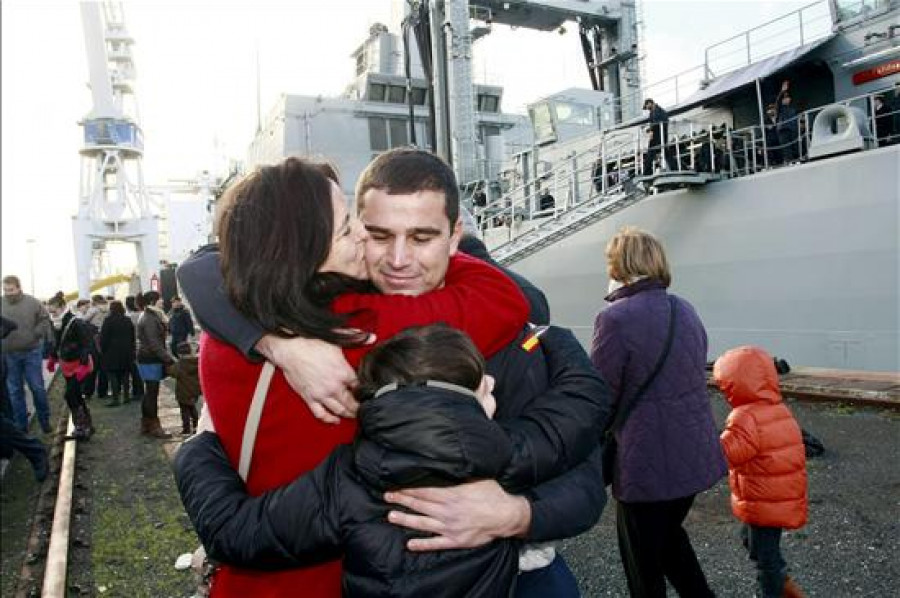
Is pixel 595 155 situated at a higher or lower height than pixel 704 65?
lower

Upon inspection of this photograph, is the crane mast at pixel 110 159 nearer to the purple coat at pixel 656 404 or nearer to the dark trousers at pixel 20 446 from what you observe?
the dark trousers at pixel 20 446

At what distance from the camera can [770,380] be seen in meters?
2.95

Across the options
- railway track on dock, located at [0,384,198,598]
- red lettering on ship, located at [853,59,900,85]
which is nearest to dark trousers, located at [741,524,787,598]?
railway track on dock, located at [0,384,198,598]

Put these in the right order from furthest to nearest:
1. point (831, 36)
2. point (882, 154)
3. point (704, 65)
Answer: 1. point (704, 65)
2. point (831, 36)
3. point (882, 154)

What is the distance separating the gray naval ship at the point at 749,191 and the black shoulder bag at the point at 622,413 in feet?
26.0

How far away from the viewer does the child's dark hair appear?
1191 mm

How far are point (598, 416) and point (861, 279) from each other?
379 inches

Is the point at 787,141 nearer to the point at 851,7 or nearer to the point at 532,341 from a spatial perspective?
the point at 851,7

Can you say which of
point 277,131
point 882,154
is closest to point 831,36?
point 882,154

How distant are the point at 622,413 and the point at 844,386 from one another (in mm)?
6752

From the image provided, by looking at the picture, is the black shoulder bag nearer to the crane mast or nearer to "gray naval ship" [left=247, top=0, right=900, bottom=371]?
"gray naval ship" [left=247, top=0, right=900, bottom=371]

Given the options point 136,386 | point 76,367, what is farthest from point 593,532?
point 136,386

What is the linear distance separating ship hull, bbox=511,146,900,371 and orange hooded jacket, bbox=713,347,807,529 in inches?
300

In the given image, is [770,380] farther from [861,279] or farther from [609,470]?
[861,279]
